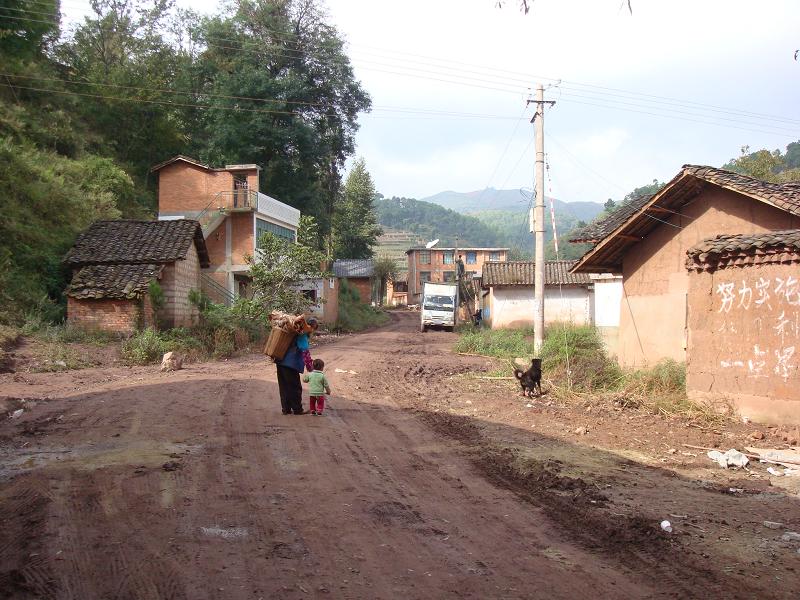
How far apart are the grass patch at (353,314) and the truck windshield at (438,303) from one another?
4881mm

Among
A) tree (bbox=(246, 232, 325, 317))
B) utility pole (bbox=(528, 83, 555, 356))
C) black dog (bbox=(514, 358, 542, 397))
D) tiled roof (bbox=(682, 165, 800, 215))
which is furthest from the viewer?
tree (bbox=(246, 232, 325, 317))

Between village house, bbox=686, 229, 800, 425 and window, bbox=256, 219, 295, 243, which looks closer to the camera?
village house, bbox=686, 229, 800, 425

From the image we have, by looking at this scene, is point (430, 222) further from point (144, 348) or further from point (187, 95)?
point (144, 348)

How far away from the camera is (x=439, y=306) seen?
42000mm

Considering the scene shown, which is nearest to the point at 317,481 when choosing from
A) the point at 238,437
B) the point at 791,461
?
the point at 238,437

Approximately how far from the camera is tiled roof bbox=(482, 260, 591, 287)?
39062mm

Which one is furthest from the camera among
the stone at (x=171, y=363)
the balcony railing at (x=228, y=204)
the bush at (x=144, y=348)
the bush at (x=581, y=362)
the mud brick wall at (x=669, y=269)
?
the balcony railing at (x=228, y=204)

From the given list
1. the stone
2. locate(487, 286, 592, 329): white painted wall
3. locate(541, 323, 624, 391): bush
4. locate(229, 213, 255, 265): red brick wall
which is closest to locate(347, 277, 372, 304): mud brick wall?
locate(487, 286, 592, 329): white painted wall

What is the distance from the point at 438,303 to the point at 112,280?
24.3 m

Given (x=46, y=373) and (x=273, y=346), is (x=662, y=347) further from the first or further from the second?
(x=46, y=373)

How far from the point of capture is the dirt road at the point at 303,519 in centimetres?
422

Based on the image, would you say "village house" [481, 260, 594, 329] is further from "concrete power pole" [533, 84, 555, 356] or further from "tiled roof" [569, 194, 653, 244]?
"tiled roof" [569, 194, 653, 244]

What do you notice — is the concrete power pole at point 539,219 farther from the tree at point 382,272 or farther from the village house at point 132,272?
the tree at point 382,272

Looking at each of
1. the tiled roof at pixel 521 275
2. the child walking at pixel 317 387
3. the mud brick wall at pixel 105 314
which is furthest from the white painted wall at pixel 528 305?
the child walking at pixel 317 387
